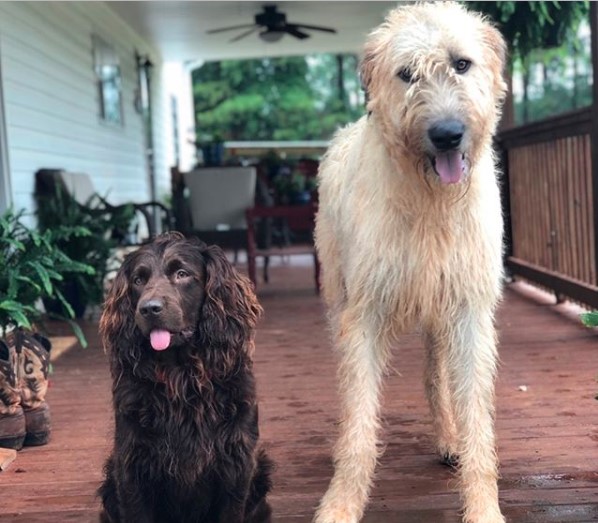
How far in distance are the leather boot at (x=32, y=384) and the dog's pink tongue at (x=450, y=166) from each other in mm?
2084

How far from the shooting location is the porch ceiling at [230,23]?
1027 cm

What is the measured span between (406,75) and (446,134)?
0.76 ft

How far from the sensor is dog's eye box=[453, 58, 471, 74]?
232 centimetres

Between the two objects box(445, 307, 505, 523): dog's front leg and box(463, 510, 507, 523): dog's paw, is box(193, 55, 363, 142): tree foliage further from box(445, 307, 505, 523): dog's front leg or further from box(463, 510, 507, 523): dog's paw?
box(463, 510, 507, 523): dog's paw

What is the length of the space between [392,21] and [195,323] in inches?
42.9

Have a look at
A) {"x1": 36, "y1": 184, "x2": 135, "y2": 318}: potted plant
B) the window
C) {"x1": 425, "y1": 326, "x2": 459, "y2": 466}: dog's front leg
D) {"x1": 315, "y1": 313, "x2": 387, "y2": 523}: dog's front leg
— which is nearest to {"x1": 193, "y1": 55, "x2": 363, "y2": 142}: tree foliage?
the window

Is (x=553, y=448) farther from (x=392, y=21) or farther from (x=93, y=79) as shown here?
(x=93, y=79)

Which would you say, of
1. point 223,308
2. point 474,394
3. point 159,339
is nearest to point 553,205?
point 474,394

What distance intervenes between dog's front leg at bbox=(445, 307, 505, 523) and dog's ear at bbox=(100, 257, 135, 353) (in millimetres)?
1044

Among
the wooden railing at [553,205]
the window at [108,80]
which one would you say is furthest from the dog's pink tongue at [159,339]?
A: the window at [108,80]

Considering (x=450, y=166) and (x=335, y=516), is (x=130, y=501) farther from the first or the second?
(x=450, y=166)

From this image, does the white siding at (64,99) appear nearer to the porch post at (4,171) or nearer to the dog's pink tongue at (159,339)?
the porch post at (4,171)

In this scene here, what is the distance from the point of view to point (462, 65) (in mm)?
2330

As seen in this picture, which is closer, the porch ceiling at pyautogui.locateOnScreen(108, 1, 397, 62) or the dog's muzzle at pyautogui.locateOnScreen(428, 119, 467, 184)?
the dog's muzzle at pyautogui.locateOnScreen(428, 119, 467, 184)
